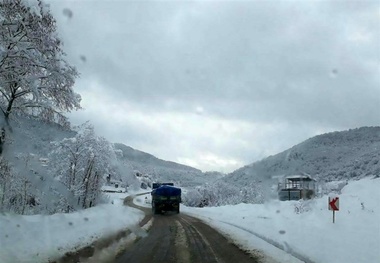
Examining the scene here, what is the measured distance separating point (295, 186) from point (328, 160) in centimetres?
3413

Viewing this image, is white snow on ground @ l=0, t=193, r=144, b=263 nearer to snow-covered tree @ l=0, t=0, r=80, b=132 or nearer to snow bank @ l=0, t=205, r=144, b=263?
snow bank @ l=0, t=205, r=144, b=263

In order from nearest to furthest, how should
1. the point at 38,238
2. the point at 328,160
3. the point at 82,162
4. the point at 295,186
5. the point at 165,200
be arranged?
the point at 38,238 → the point at 82,162 → the point at 165,200 → the point at 295,186 → the point at 328,160

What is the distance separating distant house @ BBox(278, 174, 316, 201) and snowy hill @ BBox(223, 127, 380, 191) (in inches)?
45.2

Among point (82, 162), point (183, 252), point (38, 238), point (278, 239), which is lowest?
point (183, 252)

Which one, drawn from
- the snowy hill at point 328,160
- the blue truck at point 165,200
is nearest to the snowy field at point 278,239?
the blue truck at point 165,200

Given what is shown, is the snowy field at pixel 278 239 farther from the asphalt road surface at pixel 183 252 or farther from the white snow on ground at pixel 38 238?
the asphalt road surface at pixel 183 252

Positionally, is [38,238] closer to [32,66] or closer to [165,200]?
[32,66]

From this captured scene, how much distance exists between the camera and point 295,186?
52.1 meters

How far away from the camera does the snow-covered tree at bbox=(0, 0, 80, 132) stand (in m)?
11.2

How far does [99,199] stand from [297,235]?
2925 cm

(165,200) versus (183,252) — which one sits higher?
(165,200)

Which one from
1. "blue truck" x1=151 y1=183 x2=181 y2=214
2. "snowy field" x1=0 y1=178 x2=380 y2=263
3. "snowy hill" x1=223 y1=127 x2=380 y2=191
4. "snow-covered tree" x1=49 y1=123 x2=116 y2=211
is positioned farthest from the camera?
"snowy hill" x1=223 y1=127 x2=380 y2=191

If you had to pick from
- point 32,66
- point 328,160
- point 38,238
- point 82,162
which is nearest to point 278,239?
point 38,238

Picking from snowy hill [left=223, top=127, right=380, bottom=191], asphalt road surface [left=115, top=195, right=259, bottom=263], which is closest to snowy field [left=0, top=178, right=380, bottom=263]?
asphalt road surface [left=115, top=195, right=259, bottom=263]
